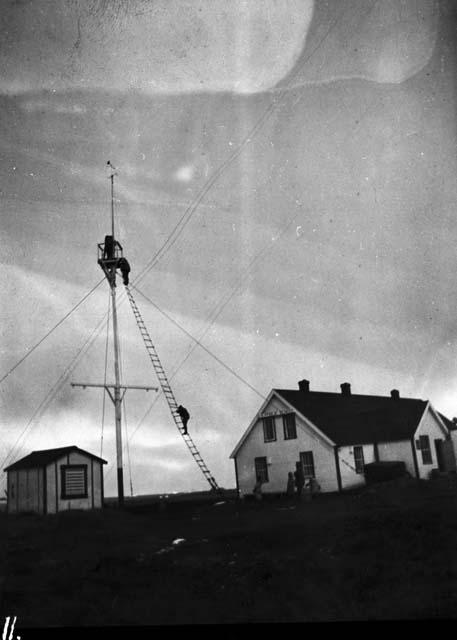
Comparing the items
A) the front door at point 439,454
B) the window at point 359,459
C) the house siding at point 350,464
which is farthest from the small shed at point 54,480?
the front door at point 439,454

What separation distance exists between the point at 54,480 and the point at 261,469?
94.5 inches

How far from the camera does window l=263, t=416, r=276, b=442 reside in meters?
5.79

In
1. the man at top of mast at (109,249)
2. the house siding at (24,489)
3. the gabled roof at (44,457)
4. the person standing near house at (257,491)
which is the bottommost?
the person standing near house at (257,491)

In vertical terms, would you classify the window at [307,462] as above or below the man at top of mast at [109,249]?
below

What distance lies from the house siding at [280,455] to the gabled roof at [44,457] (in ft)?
5.28

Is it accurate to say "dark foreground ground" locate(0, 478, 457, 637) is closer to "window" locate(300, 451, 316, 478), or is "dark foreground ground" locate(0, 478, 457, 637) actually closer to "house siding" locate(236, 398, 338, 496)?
"house siding" locate(236, 398, 338, 496)

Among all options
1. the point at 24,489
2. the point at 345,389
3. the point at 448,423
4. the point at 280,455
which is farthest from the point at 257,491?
the point at 24,489

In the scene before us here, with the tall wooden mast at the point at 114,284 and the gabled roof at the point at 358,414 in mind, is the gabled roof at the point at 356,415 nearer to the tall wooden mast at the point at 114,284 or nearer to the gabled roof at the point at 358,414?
the gabled roof at the point at 358,414

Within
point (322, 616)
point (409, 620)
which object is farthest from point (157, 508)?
point (409, 620)

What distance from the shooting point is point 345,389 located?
18.0 ft

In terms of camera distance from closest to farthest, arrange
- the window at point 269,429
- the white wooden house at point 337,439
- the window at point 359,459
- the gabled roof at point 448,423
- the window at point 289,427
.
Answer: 1. the gabled roof at point 448,423
2. the white wooden house at point 337,439
3. the window at point 359,459
4. the window at point 269,429
5. the window at point 289,427

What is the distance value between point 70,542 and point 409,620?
10.9ft

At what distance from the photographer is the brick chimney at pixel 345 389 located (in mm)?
5398

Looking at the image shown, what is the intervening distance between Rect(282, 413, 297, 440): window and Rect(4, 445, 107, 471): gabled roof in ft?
7.06
